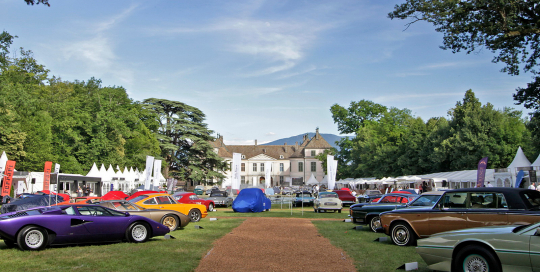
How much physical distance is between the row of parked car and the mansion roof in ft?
349

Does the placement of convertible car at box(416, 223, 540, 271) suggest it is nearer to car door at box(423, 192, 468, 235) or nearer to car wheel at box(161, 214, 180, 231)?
car door at box(423, 192, 468, 235)

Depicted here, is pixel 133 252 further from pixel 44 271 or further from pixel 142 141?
pixel 142 141

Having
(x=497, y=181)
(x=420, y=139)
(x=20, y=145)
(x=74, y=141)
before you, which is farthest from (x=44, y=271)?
(x=420, y=139)

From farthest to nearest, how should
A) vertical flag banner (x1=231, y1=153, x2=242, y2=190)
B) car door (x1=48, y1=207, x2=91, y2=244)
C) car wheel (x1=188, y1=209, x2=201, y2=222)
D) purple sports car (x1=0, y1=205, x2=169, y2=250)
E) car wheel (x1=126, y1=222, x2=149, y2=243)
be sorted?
1. vertical flag banner (x1=231, y1=153, x2=242, y2=190)
2. car wheel (x1=188, y1=209, x2=201, y2=222)
3. car wheel (x1=126, y1=222, x2=149, y2=243)
4. car door (x1=48, y1=207, x2=91, y2=244)
5. purple sports car (x1=0, y1=205, x2=169, y2=250)

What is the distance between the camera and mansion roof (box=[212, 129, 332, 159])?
120875 millimetres

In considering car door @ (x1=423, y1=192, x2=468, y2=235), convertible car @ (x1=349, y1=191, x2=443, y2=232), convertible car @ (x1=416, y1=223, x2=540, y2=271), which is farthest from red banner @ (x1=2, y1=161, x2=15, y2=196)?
convertible car @ (x1=416, y1=223, x2=540, y2=271)

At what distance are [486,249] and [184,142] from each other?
66784 mm

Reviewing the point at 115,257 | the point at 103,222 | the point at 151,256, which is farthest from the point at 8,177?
the point at 151,256

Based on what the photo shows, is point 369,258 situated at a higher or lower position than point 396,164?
lower

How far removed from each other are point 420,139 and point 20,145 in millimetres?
42498

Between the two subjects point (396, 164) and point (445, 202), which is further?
point (396, 164)

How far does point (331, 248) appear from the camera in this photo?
11.6 m

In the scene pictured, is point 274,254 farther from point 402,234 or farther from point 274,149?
point 274,149

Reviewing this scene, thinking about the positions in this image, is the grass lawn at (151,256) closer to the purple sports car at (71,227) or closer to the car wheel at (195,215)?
the purple sports car at (71,227)
